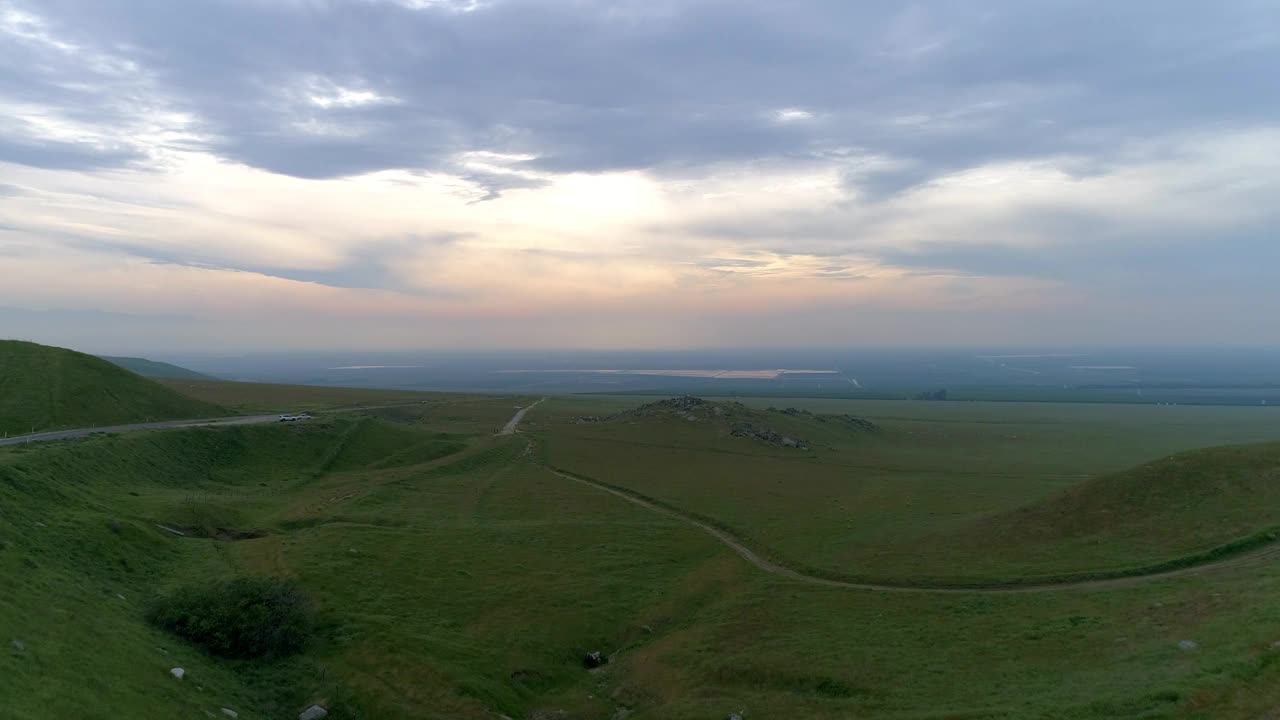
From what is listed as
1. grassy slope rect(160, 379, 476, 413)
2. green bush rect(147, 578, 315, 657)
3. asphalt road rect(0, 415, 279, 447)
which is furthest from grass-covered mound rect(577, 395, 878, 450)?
green bush rect(147, 578, 315, 657)

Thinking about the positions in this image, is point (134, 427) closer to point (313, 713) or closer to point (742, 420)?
point (313, 713)

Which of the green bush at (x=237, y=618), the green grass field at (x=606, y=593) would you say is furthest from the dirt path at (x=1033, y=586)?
the green bush at (x=237, y=618)

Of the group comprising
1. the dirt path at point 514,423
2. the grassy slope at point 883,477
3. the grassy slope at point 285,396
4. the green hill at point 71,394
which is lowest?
the grassy slope at point 883,477

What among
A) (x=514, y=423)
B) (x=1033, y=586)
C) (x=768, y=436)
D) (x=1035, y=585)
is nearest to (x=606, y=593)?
(x=1033, y=586)

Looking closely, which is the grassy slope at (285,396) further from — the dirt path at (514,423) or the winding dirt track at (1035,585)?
the winding dirt track at (1035,585)

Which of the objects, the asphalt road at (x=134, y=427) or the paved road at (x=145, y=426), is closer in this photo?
the asphalt road at (x=134, y=427)

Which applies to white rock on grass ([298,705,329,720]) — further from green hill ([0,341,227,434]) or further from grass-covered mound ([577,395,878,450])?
grass-covered mound ([577,395,878,450])
